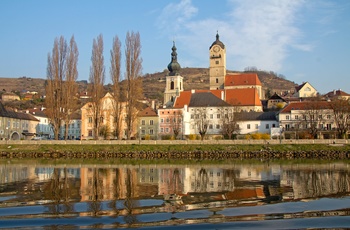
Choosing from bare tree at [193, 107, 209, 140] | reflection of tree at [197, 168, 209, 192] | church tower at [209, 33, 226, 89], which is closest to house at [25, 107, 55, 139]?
bare tree at [193, 107, 209, 140]

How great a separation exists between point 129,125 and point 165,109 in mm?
25590

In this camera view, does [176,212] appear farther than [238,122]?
No

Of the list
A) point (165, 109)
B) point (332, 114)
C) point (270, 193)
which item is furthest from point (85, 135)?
point (270, 193)

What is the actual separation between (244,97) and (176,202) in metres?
72.8

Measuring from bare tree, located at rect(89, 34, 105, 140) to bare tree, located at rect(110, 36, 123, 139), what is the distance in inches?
62.2

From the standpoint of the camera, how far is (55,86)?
2247 inches

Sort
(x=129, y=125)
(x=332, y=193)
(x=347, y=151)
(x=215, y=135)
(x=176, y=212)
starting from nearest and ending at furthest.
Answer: (x=176, y=212), (x=332, y=193), (x=347, y=151), (x=129, y=125), (x=215, y=135)

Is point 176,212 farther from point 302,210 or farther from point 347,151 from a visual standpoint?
point 347,151

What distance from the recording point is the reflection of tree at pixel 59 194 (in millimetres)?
17234

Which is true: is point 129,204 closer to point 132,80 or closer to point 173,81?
point 132,80

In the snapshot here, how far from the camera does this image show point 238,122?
258 feet

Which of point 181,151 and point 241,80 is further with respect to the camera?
point 241,80

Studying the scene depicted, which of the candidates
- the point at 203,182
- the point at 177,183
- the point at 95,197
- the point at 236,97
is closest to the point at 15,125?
the point at 236,97

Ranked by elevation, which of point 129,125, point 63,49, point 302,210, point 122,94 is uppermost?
point 63,49
